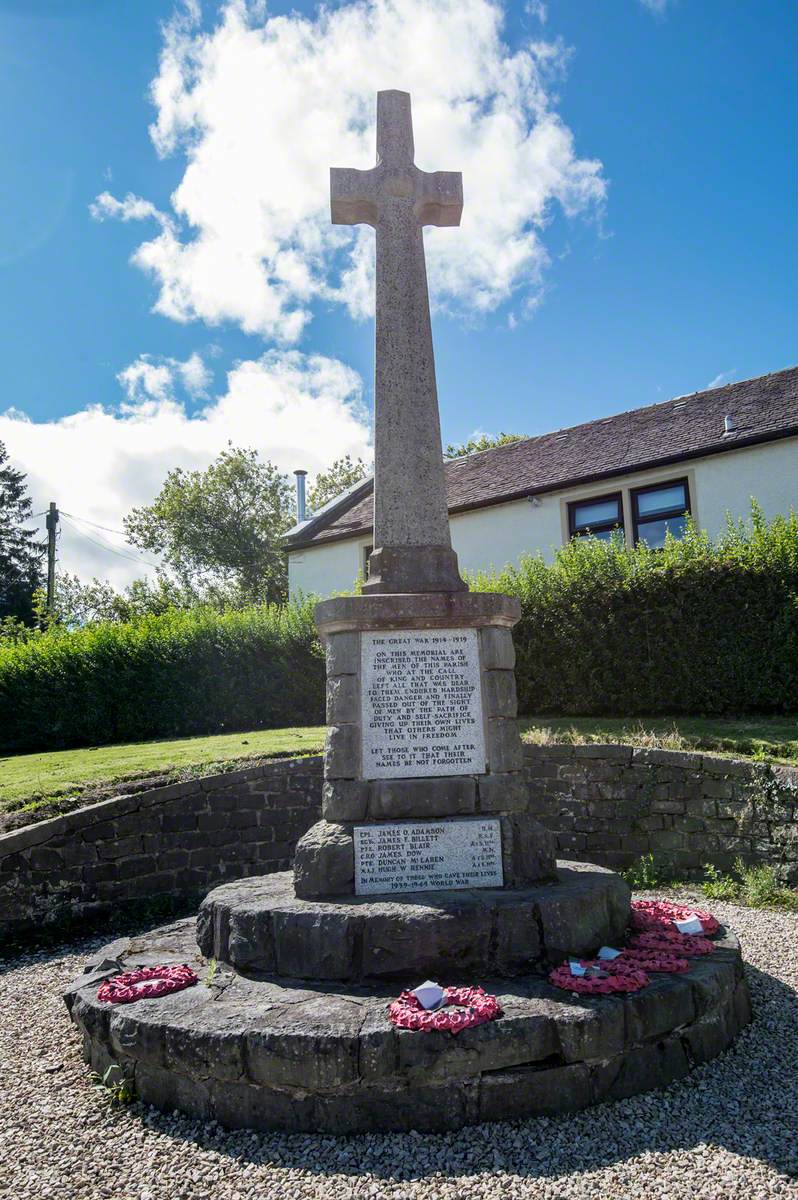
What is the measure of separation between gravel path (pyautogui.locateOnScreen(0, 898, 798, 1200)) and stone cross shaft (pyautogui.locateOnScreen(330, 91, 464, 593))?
329cm

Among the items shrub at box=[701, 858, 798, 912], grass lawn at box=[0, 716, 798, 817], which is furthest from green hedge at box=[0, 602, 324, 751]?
shrub at box=[701, 858, 798, 912]

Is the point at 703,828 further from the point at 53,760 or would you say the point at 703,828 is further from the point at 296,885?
the point at 53,760

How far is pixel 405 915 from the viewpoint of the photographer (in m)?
4.63

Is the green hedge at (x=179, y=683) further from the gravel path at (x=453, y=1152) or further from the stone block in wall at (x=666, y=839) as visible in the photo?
the gravel path at (x=453, y=1152)

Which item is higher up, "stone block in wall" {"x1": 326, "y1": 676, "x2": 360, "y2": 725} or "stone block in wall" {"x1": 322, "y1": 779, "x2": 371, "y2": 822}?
"stone block in wall" {"x1": 326, "y1": 676, "x2": 360, "y2": 725}

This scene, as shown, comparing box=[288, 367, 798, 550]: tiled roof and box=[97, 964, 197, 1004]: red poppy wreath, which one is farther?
box=[288, 367, 798, 550]: tiled roof

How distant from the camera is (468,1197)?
3.23m

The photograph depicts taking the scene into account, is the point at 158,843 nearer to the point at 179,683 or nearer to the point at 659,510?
the point at 179,683

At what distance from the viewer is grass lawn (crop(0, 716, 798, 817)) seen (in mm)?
9258

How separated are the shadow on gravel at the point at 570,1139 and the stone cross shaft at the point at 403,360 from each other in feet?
10.7

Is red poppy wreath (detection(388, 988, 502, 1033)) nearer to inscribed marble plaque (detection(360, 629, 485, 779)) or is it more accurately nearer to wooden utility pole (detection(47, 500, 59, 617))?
inscribed marble plaque (detection(360, 629, 485, 779))

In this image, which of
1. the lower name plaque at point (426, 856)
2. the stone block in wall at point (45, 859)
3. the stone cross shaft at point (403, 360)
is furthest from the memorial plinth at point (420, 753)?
the stone block in wall at point (45, 859)

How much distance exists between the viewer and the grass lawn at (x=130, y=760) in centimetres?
968

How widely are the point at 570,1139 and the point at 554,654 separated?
31.4ft
